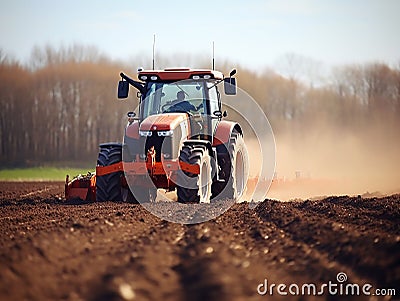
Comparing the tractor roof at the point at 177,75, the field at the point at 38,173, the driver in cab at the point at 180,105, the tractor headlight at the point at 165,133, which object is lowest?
the field at the point at 38,173

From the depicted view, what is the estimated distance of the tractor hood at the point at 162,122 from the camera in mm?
11352

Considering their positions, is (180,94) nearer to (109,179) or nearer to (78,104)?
(109,179)

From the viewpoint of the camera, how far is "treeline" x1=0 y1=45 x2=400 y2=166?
1647 inches

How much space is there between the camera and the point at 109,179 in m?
11.9

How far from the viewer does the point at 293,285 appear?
5.19 meters

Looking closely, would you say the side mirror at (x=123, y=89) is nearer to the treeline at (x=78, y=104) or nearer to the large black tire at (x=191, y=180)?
the large black tire at (x=191, y=180)

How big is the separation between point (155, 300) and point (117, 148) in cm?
775

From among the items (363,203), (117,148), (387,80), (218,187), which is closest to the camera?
(363,203)

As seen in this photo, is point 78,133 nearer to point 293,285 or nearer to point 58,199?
point 58,199

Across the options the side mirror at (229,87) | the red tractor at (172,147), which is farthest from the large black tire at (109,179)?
the side mirror at (229,87)

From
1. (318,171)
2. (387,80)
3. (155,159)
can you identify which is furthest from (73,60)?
(155,159)

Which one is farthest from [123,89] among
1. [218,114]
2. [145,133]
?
[218,114]

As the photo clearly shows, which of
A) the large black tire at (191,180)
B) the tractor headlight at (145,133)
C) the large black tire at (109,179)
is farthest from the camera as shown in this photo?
the large black tire at (109,179)

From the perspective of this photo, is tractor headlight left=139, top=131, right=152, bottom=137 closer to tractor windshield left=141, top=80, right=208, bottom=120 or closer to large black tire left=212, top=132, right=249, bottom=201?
tractor windshield left=141, top=80, right=208, bottom=120
